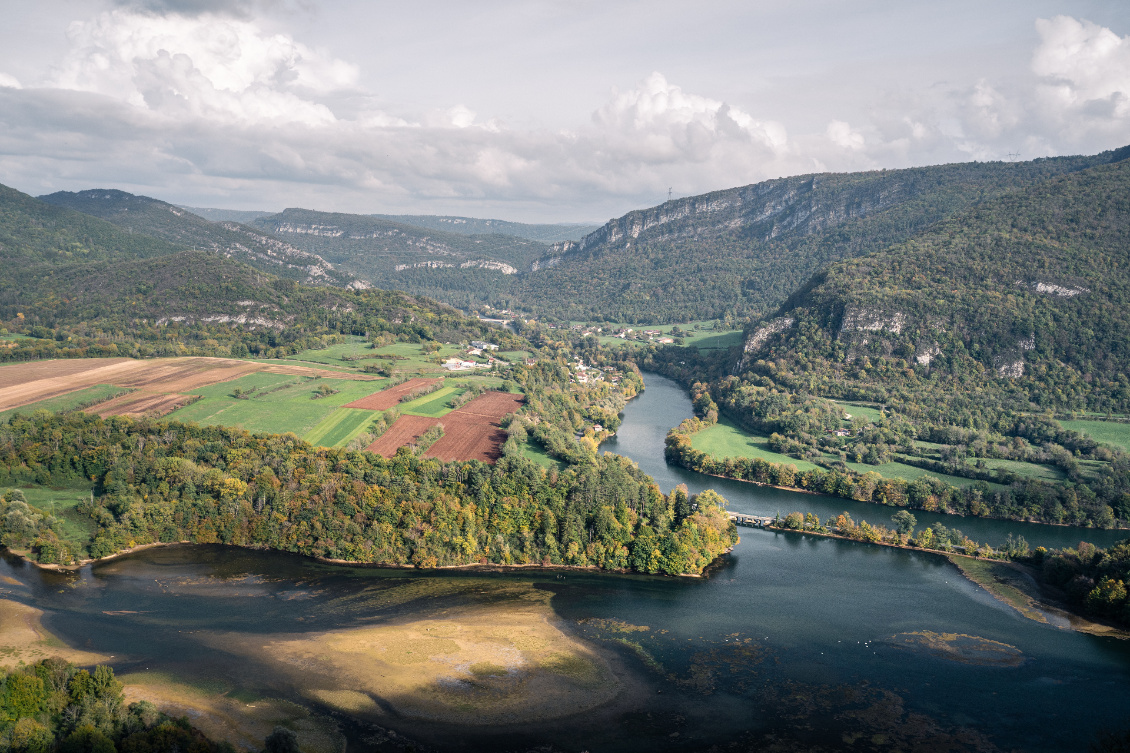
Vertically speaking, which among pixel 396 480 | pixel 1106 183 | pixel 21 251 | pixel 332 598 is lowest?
pixel 332 598

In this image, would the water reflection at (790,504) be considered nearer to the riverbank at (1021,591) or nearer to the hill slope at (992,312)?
the riverbank at (1021,591)

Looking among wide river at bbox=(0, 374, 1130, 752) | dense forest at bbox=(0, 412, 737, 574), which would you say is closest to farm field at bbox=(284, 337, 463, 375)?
dense forest at bbox=(0, 412, 737, 574)

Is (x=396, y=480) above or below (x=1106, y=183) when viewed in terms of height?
below

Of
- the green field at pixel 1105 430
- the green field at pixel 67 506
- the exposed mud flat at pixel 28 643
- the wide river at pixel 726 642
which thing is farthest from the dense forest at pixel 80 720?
the green field at pixel 1105 430

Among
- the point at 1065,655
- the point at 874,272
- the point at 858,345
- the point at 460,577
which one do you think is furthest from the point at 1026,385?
the point at 460,577

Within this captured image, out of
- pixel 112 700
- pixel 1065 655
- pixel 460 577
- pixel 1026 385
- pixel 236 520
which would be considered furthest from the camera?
pixel 1026 385

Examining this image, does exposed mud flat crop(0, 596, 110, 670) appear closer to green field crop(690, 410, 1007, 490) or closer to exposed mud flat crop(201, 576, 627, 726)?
exposed mud flat crop(201, 576, 627, 726)

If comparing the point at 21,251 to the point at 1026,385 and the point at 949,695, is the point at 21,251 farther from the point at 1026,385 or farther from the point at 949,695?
the point at 1026,385
